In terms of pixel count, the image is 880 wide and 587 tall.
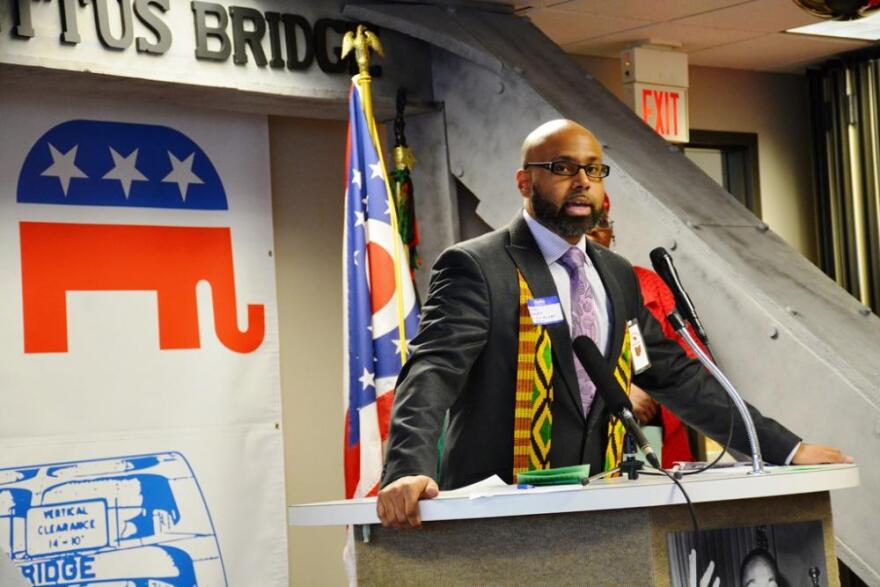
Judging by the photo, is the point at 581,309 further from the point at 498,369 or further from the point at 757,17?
the point at 757,17

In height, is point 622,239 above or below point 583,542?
above

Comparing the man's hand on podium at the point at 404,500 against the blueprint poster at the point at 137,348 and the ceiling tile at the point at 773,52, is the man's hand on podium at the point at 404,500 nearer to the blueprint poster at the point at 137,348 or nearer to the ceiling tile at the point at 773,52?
the blueprint poster at the point at 137,348

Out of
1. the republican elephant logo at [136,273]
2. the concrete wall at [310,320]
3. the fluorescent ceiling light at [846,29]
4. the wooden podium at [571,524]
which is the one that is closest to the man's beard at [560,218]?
the wooden podium at [571,524]

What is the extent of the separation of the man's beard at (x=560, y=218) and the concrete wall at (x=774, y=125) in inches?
148

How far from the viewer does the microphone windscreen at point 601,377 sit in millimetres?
2154

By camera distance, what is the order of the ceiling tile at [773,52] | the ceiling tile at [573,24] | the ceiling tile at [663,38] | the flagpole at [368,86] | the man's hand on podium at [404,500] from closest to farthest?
the man's hand on podium at [404,500]
the flagpole at [368,86]
the ceiling tile at [573,24]
the ceiling tile at [663,38]
the ceiling tile at [773,52]

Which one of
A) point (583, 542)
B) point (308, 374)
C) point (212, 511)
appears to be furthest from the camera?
point (308, 374)

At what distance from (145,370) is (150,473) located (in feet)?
1.14

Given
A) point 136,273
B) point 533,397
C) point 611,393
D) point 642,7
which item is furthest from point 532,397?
point 642,7

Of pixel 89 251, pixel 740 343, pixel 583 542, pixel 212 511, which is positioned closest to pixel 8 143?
pixel 89 251

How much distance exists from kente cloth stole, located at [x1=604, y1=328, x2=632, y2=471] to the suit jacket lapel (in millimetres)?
101

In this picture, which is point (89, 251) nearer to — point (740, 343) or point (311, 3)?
point (311, 3)

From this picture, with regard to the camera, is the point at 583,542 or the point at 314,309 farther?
the point at 314,309

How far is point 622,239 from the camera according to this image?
4477 mm
